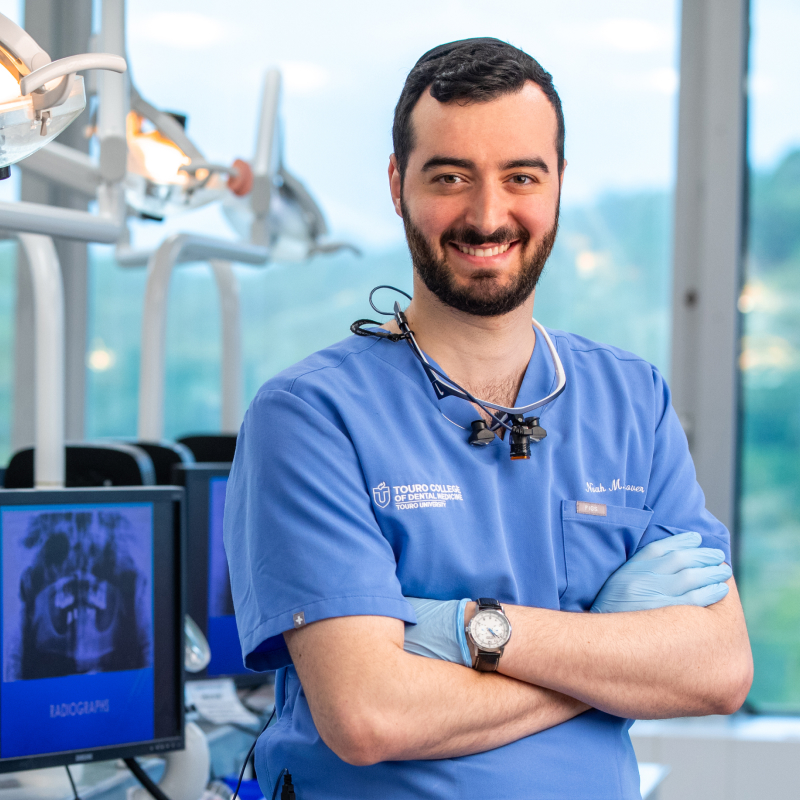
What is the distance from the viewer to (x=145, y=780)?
4.28 feet

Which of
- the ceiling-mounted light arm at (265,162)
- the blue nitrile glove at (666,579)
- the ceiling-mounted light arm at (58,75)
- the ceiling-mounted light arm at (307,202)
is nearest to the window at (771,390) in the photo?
the ceiling-mounted light arm at (307,202)

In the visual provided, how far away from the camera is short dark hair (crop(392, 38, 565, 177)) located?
1.13m

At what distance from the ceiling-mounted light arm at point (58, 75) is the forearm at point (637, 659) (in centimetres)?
70

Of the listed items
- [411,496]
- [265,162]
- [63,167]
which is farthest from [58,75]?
[265,162]

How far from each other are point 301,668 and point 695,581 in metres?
0.48

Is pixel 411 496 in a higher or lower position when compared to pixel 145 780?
higher

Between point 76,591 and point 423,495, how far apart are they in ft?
1.70

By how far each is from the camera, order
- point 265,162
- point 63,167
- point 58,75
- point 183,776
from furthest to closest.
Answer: point 265,162 → point 63,167 → point 183,776 → point 58,75

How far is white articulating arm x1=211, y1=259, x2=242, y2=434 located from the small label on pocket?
1567mm

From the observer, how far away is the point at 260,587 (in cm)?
101

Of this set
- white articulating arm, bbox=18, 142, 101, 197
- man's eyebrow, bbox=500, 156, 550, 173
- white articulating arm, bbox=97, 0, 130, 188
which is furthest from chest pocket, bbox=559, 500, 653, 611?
white articulating arm, bbox=18, 142, 101, 197

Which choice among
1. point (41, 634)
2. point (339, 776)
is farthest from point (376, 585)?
point (41, 634)

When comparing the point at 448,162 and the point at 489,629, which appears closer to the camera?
the point at 489,629

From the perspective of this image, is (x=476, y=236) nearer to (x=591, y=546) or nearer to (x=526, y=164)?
(x=526, y=164)
